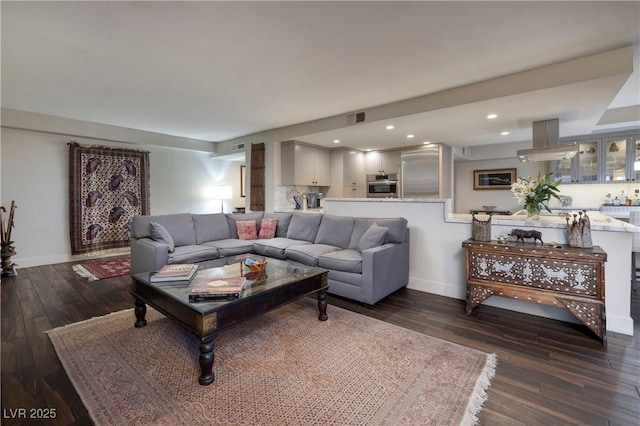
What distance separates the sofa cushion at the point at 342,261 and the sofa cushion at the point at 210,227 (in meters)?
2.01

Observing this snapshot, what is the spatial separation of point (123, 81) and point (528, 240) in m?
4.80

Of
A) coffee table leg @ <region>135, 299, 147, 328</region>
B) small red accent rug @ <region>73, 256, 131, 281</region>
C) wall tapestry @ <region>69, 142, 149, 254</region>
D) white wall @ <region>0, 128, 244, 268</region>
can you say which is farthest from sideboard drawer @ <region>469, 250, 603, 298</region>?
white wall @ <region>0, 128, 244, 268</region>

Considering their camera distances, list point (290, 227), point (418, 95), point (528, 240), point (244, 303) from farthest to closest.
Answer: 1. point (290, 227)
2. point (418, 95)
3. point (528, 240)
4. point (244, 303)

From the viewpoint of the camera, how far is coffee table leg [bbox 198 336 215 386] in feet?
5.94

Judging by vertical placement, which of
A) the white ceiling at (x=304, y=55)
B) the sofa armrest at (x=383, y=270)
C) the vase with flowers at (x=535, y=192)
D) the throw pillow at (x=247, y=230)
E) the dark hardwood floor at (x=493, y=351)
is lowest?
the dark hardwood floor at (x=493, y=351)

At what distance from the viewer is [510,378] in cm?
189

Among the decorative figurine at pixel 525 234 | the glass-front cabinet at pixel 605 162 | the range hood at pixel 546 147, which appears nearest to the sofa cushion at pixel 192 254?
the decorative figurine at pixel 525 234

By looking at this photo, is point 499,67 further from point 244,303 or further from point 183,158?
point 183,158

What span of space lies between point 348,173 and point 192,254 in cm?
404

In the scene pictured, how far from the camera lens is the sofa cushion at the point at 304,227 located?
4.43m

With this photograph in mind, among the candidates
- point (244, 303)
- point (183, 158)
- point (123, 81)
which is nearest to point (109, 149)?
point (183, 158)

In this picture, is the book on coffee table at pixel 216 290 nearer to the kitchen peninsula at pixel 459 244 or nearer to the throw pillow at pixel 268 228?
the kitchen peninsula at pixel 459 244

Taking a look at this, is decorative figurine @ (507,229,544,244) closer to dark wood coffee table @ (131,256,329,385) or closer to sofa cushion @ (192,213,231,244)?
dark wood coffee table @ (131,256,329,385)

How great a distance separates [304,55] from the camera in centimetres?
272
